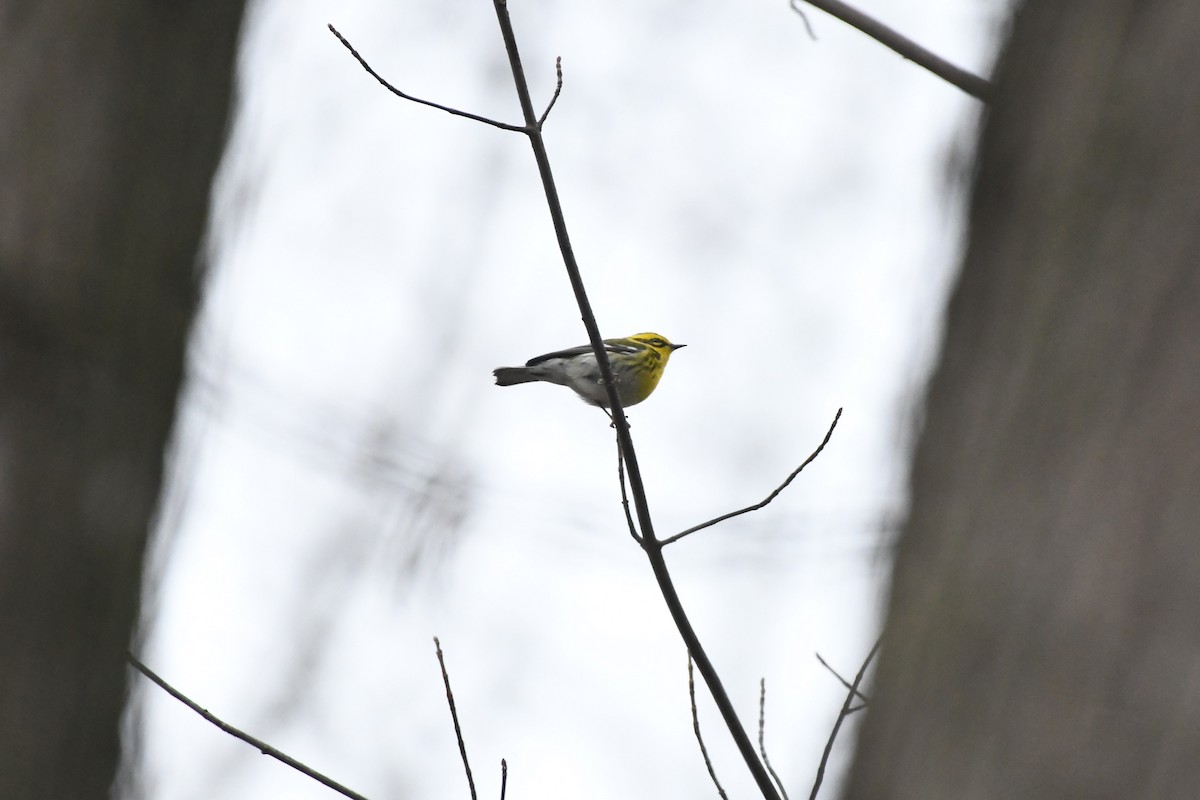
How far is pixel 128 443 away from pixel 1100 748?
4.11 feet

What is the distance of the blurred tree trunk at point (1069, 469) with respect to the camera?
1058 mm

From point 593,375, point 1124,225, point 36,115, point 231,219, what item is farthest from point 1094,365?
point 593,375

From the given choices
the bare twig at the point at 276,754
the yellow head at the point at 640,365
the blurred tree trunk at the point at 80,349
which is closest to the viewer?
the blurred tree trunk at the point at 80,349

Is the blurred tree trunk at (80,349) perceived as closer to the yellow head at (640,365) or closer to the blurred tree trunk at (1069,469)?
the blurred tree trunk at (1069,469)

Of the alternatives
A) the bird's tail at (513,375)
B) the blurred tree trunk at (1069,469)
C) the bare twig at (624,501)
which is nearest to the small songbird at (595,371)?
the bird's tail at (513,375)

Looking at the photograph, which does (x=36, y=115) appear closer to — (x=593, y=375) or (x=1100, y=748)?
(x=1100, y=748)

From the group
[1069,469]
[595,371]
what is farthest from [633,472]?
[595,371]

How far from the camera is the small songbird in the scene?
5.04m

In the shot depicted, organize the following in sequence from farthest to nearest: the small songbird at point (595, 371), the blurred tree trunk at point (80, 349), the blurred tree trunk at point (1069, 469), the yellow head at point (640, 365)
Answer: the yellow head at point (640, 365)
the small songbird at point (595, 371)
the blurred tree trunk at point (80, 349)
the blurred tree trunk at point (1069, 469)

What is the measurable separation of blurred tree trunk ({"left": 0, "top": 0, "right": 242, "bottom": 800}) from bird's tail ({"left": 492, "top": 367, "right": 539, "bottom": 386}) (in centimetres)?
353

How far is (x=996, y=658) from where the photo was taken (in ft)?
3.76

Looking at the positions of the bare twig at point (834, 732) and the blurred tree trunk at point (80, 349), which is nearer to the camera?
the blurred tree trunk at point (80, 349)

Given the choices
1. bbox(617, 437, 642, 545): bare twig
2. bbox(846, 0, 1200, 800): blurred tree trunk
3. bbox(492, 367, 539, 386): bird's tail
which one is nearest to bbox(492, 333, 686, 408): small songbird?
bbox(492, 367, 539, 386): bird's tail

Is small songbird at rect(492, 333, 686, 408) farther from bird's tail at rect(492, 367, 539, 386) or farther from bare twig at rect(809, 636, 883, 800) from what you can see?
bare twig at rect(809, 636, 883, 800)
